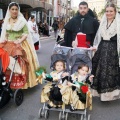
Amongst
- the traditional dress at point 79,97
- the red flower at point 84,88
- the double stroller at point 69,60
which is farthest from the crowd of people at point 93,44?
the red flower at point 84,88

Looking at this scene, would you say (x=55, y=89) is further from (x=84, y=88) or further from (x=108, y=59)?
(x=108, y=59)

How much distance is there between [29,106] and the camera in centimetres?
460

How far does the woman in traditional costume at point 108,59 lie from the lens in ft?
14.6

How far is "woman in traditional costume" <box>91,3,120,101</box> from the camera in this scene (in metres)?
4.45

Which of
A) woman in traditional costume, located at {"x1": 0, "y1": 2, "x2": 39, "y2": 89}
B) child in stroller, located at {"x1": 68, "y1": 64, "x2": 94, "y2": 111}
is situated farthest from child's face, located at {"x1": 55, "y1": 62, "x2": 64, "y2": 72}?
woman in traditional costume, located at {"x1": 0, "y1": 2, "x2": 39, "y2": 89}

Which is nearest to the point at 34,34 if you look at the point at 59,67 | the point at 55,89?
the point at 59,67

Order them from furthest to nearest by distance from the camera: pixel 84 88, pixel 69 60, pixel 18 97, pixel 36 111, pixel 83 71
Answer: pixel 18 97
pixel 36 111
pixel 69 60
pixel 83 71
pixel 84 88

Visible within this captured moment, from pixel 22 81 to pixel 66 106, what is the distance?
1228mm

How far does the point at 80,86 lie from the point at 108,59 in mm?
1109

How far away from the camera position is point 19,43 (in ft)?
16.0

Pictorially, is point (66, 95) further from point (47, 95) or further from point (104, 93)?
point (104, 93)

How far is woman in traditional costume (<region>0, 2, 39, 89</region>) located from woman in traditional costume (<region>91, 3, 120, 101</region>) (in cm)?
136

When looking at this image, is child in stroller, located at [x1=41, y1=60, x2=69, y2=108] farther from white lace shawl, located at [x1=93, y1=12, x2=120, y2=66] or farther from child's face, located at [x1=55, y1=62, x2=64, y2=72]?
white lace shawl, located at [x1=93, y1=12, x2=120, y2=66]

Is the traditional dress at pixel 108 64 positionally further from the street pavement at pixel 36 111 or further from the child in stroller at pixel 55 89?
the child in stroller at pixel 55 89
